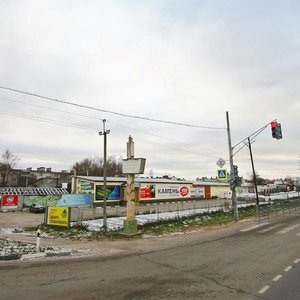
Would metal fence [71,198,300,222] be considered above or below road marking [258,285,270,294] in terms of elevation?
above

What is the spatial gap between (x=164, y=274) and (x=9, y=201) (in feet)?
133

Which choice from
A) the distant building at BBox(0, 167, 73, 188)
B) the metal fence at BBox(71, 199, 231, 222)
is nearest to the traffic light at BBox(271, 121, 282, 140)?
the metal fence at BBox(71, 199, 231, 222)

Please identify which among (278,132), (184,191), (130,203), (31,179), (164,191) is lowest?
(130,203)

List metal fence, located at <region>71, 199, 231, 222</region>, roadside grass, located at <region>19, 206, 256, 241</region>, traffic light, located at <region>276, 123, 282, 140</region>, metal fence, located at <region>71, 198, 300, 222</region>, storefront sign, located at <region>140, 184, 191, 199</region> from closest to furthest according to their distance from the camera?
roadside grass, located at <region>19, 206, 256, 241</region> < traffic light, located at <region>276, 123, 282, 140</region> < metal fence, located at <region>71, 199, 231, 222</region> < metal fence, located at <region>71, 198, 300, 222</region> < storefront sign, located at <region>140, 184, 191, 199</region>

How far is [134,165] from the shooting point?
68.1 ft

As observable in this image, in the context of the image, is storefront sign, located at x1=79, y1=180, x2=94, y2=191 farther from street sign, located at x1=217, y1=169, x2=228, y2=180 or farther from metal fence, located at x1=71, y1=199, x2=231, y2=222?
A: street sign, located at x1=217, y1=169, x2=228, y2=180

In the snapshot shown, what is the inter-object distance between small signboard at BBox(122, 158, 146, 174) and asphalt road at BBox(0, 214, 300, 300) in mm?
7078

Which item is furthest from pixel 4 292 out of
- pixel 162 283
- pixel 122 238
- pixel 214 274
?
pixel 122 238

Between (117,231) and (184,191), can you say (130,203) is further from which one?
(184,191)

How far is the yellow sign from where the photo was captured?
2353 centimetres

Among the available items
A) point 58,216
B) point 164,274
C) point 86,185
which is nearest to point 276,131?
point 164,274

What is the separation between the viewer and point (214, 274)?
9.07 meters

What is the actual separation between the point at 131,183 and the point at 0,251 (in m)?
9.38

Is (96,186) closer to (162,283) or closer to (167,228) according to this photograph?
(167,228)
